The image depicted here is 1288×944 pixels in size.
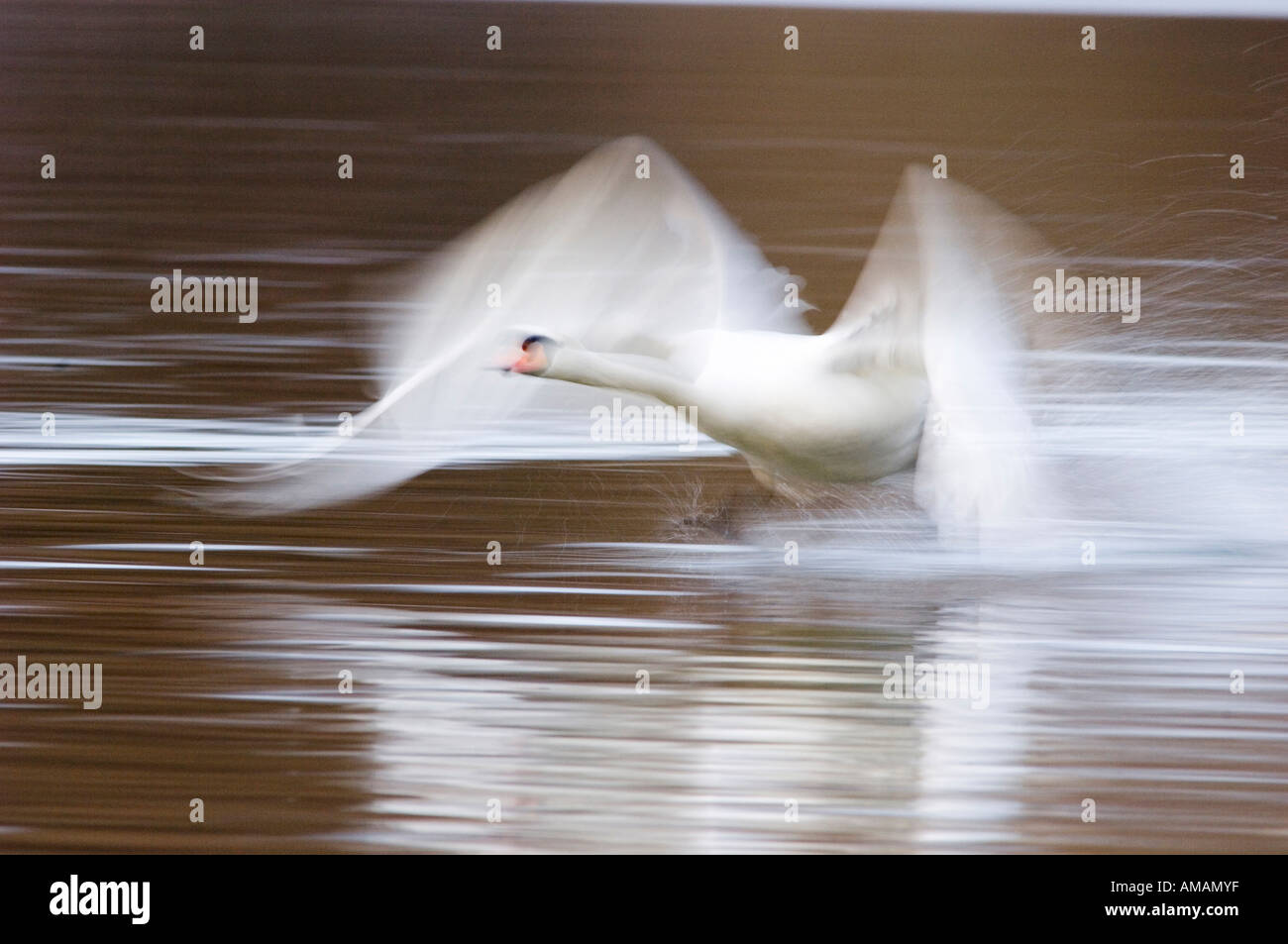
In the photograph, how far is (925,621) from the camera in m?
2.09

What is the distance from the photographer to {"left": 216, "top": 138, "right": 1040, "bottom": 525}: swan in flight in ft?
6.91

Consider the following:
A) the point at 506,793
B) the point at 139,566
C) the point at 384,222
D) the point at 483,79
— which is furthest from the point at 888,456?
the point at 483,79

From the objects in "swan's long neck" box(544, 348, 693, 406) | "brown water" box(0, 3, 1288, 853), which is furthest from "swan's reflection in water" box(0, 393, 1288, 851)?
"swan's long neck" box(544, 348, 693, 406)

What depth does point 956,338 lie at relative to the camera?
6.93ft

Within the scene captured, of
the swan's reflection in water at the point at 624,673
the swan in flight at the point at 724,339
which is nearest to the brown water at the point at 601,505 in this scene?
the swan's reflection in water at the point at 624,673

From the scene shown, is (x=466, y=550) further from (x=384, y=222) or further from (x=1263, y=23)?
(x=1263, y=23)

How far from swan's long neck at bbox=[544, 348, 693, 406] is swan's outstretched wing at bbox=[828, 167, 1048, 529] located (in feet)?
0.70

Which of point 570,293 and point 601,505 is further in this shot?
point 601,505

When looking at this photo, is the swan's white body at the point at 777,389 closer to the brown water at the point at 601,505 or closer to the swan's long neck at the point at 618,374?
the swan's long neck at the point at 618,374

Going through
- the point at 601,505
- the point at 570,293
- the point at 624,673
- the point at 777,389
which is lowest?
the point at 624,673

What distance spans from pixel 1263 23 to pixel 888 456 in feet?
5.27

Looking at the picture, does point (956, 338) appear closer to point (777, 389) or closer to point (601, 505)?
point (777, 389)

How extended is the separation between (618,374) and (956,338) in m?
0.43

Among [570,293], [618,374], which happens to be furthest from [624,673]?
[570,293]
